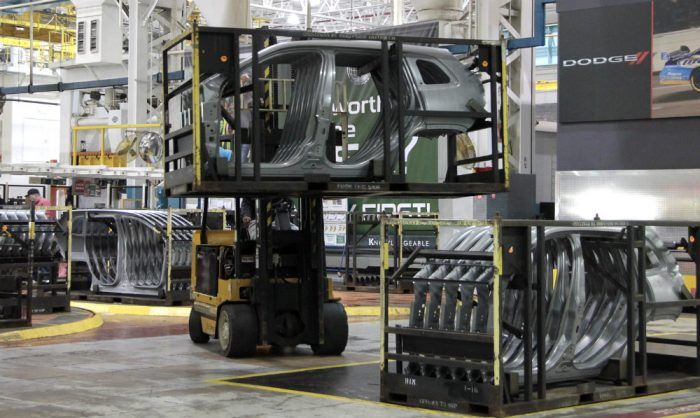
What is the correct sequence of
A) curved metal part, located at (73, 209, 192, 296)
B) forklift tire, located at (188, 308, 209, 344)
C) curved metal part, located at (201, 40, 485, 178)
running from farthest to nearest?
1. curved metal part, located at (73, 209, 192, 296)
2. forklift tire, located at (188, 308, 209, 344)
3. curved metal part, located at (201, 40, 485, 178)

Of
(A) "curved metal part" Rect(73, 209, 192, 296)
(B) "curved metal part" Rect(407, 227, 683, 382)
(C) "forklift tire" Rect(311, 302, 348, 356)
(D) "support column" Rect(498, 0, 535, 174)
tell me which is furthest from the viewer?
(D) "support column" Rect(498, 0, 535, 174)

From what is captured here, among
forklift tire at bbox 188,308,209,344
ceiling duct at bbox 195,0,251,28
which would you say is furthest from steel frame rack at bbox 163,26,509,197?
ceiling duct at bbox 195,0,251,28

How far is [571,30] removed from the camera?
59.2 feet

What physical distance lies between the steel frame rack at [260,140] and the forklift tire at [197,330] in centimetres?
303

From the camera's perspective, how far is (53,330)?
13523 mm

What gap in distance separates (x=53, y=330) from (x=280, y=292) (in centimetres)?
403

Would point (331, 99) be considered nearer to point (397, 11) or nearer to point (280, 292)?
point (280, 292)

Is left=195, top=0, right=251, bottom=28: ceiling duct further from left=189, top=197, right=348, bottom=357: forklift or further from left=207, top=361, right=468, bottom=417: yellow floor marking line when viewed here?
left=207, top=361, right=468, bottom=417: yellow floor marking line

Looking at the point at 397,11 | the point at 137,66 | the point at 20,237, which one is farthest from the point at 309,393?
the point at 397,11

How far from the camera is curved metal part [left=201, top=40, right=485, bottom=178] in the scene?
937 cm

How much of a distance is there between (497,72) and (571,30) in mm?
8753

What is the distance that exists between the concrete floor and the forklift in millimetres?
252

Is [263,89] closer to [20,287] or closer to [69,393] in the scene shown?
[69,393]

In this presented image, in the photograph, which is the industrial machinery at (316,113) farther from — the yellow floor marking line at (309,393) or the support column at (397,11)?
the support column at (397,11)
